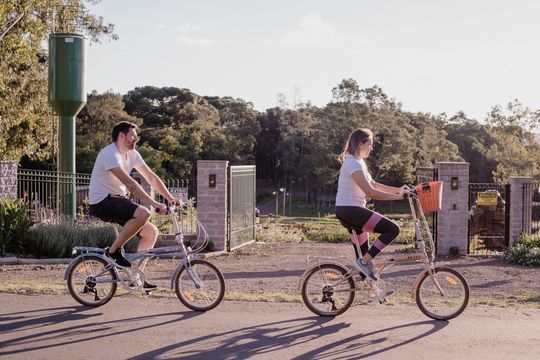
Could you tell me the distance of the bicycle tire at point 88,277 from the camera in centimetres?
812

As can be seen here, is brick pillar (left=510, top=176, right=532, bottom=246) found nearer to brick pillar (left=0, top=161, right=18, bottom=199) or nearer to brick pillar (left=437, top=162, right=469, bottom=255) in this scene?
brick pillar (left=437, top=162, right=469, bottom=255)

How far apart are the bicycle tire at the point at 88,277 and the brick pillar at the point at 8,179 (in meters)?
7.36

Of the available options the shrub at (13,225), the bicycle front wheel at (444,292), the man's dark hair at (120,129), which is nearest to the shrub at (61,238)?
the shrub at (13,225)

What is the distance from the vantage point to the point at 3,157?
29.7 m

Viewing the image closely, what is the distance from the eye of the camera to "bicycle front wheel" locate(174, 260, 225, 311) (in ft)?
26.1

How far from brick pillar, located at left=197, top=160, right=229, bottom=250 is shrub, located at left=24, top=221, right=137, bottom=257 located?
5.83ft

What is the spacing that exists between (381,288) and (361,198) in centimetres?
100

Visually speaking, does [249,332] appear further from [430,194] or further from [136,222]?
[430,194]

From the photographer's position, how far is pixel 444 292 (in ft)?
25.3

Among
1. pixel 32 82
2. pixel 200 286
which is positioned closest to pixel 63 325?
pixel 200 286

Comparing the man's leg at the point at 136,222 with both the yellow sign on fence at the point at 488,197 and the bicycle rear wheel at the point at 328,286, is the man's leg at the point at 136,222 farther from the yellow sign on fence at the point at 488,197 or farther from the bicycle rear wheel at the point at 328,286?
the yellow sign on fence at the point at 488,197

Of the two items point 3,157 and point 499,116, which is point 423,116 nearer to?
point 499,116

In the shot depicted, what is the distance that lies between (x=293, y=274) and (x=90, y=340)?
6243 millimetres

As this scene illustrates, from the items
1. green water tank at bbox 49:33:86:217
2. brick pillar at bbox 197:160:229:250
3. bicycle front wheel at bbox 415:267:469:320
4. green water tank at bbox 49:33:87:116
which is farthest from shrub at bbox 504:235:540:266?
green water tank at bbox 49:33:87:116
